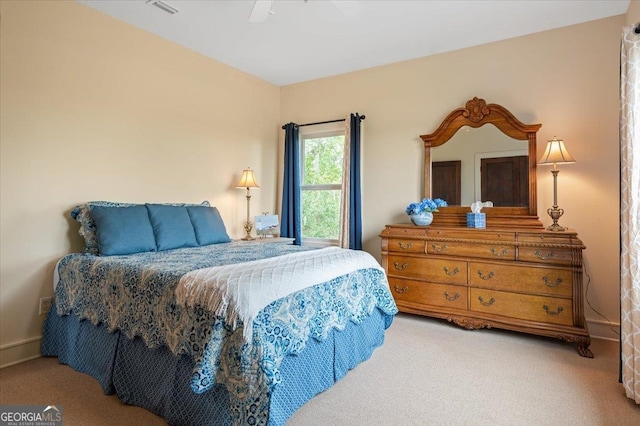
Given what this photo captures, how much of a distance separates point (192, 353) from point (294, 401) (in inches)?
23.0

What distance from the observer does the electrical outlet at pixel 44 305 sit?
265 cm

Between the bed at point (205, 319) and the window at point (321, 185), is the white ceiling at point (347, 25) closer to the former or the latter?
the window at point (321, 185)

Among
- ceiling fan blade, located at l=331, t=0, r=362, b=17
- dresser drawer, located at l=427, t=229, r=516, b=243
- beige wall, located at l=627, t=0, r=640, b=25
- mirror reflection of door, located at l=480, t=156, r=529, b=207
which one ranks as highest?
beige wall, located at l=627, t=0, r=640, b=25

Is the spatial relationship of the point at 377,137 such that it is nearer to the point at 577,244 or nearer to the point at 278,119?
the point at 278,119

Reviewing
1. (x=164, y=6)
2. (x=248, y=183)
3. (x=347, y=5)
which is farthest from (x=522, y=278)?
(x=164, y=6)

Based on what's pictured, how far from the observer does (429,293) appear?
10.9 ft

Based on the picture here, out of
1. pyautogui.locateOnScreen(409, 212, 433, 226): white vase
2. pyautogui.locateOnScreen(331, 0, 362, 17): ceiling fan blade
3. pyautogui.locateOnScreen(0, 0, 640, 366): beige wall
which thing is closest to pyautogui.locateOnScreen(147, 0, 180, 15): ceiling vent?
pyautogui.locateOnScreen(0, 0, 640, 366): beige wall

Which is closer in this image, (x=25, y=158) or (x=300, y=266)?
(x=300, y=266)

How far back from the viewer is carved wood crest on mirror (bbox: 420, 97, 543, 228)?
3279mm

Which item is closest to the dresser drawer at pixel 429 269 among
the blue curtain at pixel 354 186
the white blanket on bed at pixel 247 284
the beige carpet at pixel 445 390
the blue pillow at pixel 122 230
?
the beige carpet at pixel 445 390

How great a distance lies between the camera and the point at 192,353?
167cm

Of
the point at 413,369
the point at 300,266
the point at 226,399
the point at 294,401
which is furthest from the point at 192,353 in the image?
the point at 413,369

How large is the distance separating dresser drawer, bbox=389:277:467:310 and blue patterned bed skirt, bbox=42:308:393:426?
3.06 ft

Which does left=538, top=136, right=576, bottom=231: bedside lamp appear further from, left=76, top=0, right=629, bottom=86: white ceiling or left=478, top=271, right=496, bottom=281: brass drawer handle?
left=76, top=0, right=629, bottom=86: white ceiling
